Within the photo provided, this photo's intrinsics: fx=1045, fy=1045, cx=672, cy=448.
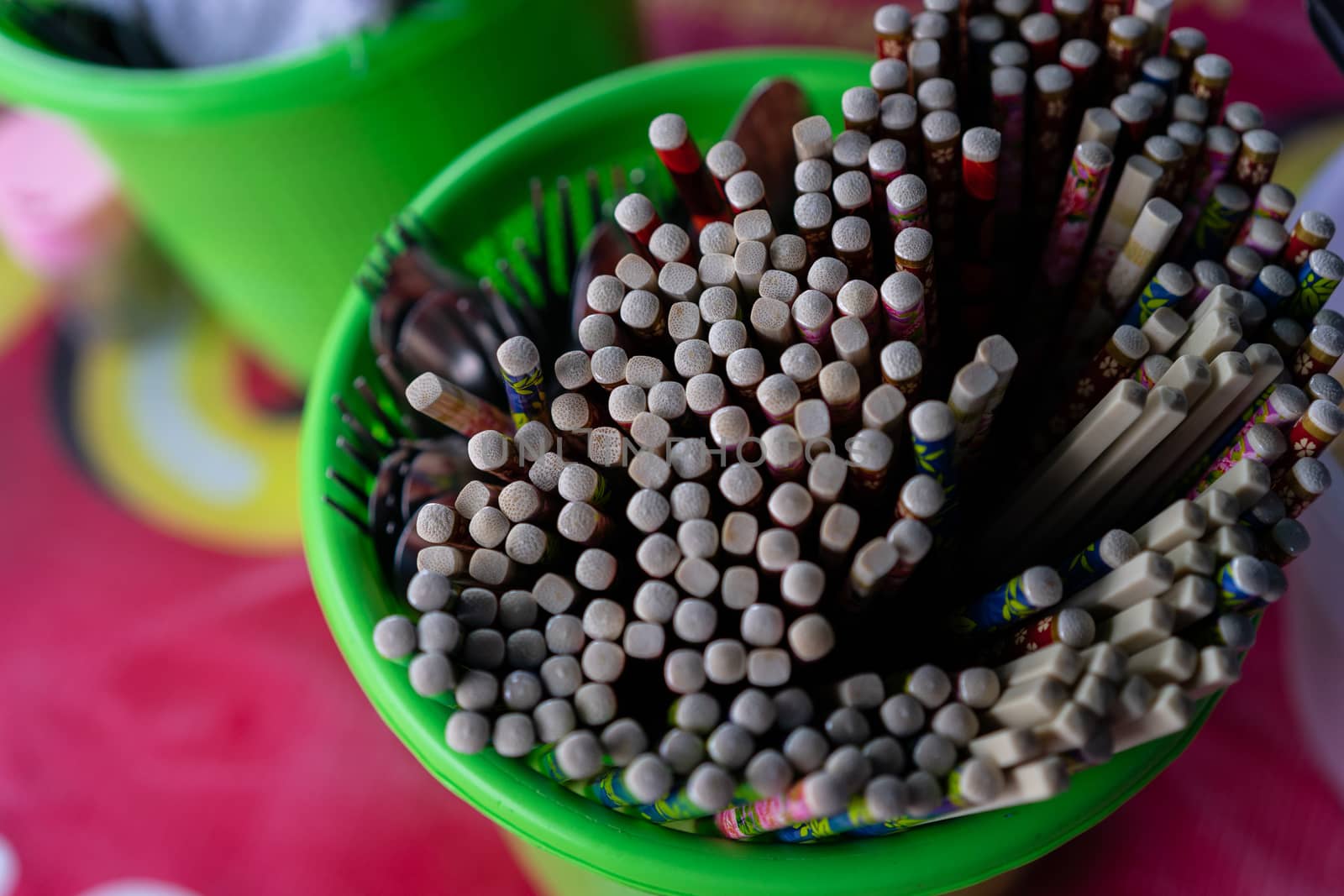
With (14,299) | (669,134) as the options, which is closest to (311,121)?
(669,134)

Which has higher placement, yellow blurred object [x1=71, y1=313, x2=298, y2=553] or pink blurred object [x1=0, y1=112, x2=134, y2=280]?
pink blurred object [x1=0, y1=112, x2=134, y2=280]

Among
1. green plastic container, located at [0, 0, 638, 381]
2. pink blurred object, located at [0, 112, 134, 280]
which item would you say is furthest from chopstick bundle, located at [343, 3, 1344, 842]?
pink blurred object, located at [0, 112, 134, 280]

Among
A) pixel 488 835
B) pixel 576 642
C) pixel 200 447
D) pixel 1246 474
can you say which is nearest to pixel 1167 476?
pixel 1246 474

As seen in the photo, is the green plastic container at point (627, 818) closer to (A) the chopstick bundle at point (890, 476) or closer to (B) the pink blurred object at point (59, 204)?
(A) the chopstick bundle at point (890, 476)

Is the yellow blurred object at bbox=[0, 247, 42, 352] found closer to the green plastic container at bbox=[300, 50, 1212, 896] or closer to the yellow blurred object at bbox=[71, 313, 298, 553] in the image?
the yellow blurred object at bbox=[71, 313, 298, 553]

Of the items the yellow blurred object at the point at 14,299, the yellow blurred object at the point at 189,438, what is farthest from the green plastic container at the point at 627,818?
the yellow blurred object at the point at 14,299

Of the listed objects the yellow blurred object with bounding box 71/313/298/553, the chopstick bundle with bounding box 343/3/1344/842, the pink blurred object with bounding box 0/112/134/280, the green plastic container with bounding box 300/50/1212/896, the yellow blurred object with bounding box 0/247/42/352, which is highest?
the chopstick bundle with bounding box 343/3/1344/842
